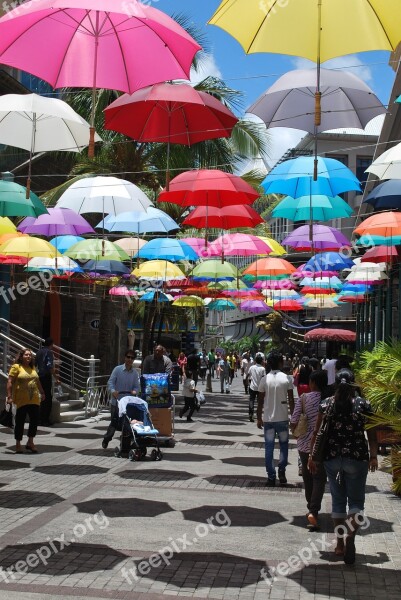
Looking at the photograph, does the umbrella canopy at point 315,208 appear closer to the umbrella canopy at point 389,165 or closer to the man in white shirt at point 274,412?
the umbrella canopy at point 389,165

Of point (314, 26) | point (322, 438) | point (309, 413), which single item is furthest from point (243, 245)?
point (322, 438)

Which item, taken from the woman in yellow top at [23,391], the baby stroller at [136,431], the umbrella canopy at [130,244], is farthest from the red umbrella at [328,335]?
the woman in yellow top at [23,391]

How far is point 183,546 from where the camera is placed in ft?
26.7

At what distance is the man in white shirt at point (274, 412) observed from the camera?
1162 cm

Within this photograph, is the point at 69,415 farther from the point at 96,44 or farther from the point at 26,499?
the point at 96,44

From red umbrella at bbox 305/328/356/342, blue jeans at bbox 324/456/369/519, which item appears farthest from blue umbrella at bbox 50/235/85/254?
red umbrella at bbox 305/328/356/342

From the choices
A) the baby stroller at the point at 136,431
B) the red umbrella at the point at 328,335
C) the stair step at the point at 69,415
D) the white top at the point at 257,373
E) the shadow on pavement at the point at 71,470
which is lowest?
the stair step at the point at 69,415

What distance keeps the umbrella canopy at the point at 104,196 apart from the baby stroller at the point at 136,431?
4.08 meters

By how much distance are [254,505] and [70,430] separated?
953 centimetres

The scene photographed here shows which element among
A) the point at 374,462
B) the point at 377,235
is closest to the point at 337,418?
the point at 374,462

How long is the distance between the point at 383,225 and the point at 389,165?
2551 mm

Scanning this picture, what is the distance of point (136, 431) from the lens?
45.8 feet

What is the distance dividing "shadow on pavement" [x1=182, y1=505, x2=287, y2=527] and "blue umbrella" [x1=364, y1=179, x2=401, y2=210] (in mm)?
7370

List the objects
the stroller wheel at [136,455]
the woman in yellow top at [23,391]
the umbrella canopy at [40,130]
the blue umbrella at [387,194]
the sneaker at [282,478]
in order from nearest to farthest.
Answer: the sneaker at [282,478], the umbrella canopy at [40,130], the stroller wheel at [136,455], the woman in yellow top at [23,391], the blue umbrella at [387,194]
